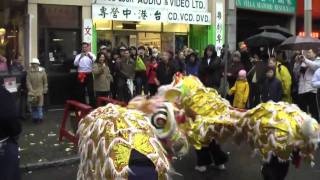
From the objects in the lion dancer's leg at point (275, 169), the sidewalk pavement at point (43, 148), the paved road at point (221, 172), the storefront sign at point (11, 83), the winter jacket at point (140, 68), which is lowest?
the paved road at point (221, 172)

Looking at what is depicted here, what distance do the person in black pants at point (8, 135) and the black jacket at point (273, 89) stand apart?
24.0ft

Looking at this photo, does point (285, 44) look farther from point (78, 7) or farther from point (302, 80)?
point (78, 7)

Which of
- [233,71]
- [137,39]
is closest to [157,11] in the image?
[137,39]

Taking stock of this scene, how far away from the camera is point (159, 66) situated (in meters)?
14.7

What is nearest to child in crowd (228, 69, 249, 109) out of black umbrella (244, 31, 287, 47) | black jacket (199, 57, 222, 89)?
black jacket (199, 57, 222, 89)

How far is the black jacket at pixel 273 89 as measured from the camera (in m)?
11.8

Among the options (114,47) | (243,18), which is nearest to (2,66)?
(114,47)

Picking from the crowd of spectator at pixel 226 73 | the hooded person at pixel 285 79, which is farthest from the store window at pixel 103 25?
the hooded person at pixel 285 79

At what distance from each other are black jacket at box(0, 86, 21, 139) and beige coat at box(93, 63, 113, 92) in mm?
8240

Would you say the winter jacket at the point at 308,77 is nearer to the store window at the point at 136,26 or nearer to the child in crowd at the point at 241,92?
the child in crowd at the point at 241,92

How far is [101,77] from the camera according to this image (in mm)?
13516

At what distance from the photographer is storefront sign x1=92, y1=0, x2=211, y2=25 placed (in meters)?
16.1

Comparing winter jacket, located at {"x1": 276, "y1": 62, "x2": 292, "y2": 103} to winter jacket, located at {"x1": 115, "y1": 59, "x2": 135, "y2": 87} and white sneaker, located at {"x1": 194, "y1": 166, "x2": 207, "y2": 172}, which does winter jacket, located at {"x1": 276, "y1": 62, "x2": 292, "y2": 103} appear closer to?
winter jacket, located at {"x1": 115, "y1": 59, "x2": 135, "y2": 87}

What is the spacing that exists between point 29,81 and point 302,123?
8.15m
